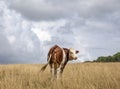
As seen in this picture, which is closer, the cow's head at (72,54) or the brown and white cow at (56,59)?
the brown and white cow at (56,59)

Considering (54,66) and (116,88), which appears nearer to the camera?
(116,88)

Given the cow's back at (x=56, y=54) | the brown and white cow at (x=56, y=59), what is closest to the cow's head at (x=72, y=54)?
the brown and white cow at (x=56, y=59)

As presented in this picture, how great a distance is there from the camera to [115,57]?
64688 millimetres

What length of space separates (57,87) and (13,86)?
1277mm

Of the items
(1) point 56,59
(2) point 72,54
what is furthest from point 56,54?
(2) point 72,54

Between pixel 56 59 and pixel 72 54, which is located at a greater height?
pixel 72 54

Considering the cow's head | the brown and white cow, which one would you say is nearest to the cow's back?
the brown and white cow

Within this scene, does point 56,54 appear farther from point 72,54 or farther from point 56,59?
point 72,54

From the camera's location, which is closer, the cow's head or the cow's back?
the cow's back

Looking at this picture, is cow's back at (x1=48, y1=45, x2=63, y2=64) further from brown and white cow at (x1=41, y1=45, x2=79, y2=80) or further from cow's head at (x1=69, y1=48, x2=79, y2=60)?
cow's head at (x1=69, y1=48, x2=79, y2=60)

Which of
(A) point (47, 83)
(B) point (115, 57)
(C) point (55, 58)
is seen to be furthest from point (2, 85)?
(B) point (115, 57)

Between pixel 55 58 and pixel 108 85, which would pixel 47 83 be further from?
pixel 55 58

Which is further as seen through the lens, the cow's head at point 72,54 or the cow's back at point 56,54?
the cow's head at point 72,54

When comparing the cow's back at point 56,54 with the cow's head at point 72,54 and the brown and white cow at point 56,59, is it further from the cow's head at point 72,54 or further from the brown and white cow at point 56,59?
the cow's head at point 72,54
